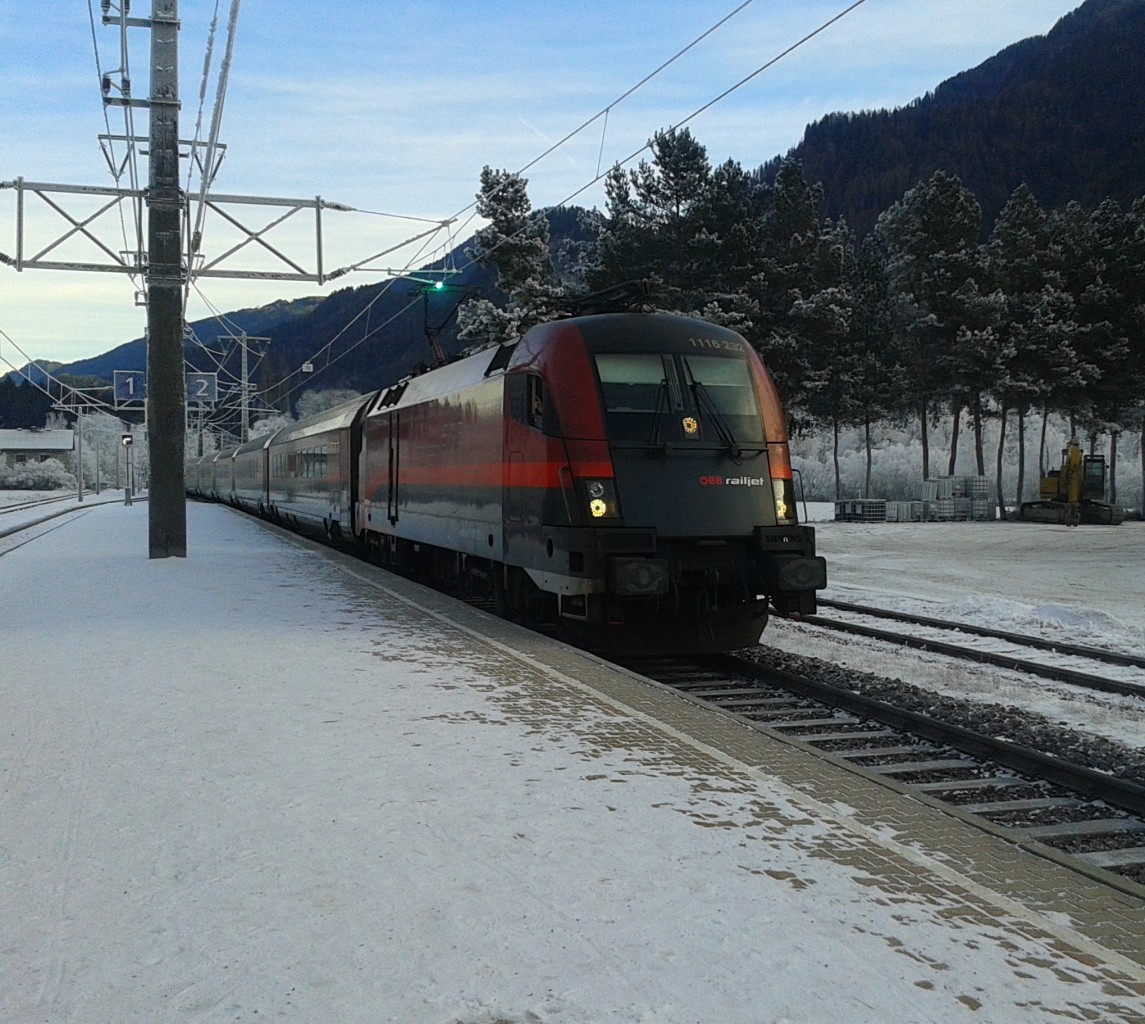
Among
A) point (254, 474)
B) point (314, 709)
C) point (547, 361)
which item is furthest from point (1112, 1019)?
point (254, 474)

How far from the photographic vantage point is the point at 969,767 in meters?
7.07

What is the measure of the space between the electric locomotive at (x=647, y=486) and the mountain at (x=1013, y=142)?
12488cm

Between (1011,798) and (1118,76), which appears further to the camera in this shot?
(1118,76)

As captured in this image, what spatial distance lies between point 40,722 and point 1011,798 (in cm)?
580

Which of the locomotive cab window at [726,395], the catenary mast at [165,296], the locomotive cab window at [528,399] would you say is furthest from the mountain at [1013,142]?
the locomotive cab window at [528,399]

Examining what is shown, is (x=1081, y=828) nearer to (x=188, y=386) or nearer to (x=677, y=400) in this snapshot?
(x=677, y=400)

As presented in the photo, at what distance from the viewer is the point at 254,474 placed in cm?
3838

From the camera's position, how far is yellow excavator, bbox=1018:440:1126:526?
38.8 metres

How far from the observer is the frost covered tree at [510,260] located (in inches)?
1581

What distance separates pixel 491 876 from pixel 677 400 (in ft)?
22.4

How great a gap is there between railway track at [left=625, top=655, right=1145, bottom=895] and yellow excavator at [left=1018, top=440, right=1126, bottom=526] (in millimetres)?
32766

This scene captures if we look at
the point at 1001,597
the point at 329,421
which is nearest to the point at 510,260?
the point at 329,421

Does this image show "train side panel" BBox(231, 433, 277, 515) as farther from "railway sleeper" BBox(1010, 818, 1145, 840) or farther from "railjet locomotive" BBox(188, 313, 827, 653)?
"railway sleeper" BBox(1010, 818, 1145, 840)

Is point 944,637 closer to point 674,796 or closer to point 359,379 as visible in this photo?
point 674,796
